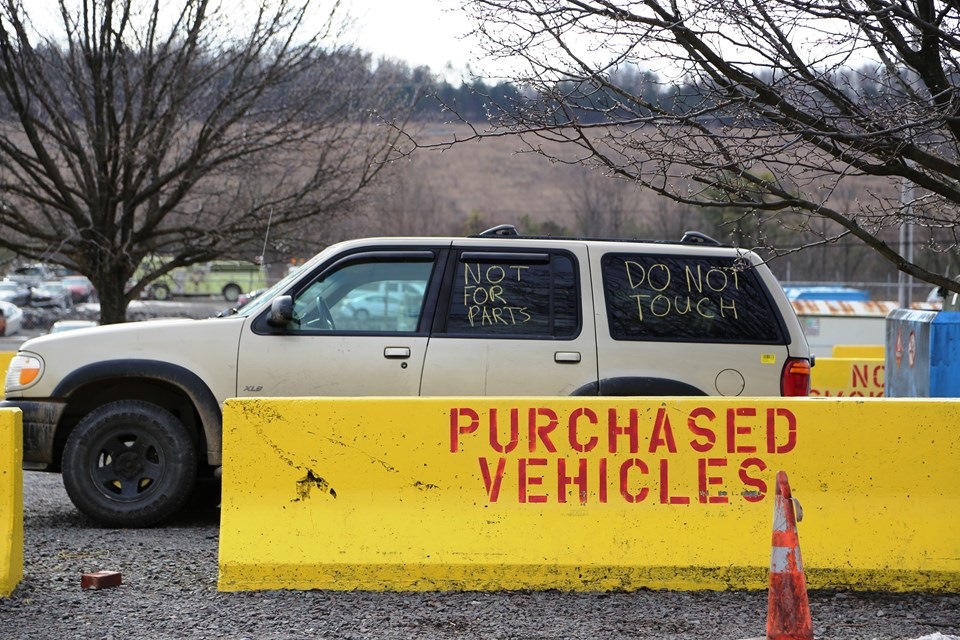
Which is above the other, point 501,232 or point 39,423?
point 501,232

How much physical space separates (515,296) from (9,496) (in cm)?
337

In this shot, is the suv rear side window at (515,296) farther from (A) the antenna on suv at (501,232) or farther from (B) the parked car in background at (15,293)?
(B) the parked car in background at (15,293)

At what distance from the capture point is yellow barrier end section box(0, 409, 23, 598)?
5672 millimetres

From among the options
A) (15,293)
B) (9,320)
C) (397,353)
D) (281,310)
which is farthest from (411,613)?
(15,293)

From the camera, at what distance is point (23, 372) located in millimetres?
7637

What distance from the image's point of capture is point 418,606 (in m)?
5.60

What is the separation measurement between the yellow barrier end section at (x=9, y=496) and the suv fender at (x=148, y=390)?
171cm

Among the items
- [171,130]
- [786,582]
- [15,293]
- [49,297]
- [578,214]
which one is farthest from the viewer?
[578,214]

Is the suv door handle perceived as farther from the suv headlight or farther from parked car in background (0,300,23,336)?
parked car in background (0,300,23,336)

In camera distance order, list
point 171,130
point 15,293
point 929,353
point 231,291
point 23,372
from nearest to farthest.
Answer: point 23,372, point 929,353, point 171,130, point 15,293, point 231,291

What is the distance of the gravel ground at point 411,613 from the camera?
520 cm

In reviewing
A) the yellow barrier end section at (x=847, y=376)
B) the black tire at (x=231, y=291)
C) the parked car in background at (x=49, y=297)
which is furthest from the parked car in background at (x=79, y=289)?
the yellow barrier end section at (x=847, y=376)

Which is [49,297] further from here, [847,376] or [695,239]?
[695,239]

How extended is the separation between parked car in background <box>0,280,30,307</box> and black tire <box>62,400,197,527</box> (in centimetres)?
3939
